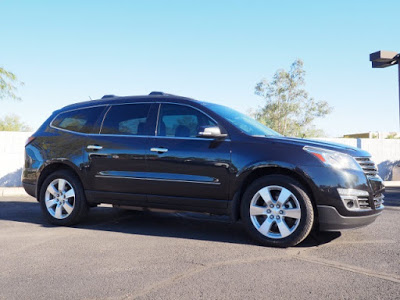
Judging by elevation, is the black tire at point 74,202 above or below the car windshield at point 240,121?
below

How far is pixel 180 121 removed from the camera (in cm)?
505

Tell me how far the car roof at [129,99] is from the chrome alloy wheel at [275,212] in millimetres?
1619

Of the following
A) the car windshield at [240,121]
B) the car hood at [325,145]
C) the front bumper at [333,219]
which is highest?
the car windshield at [240,121]

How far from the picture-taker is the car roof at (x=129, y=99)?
521 cm

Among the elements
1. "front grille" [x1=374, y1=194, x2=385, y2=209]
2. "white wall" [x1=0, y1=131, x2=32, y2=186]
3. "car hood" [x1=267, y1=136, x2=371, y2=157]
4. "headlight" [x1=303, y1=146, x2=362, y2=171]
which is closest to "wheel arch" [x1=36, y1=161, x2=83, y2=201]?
"car hood" [x1=267, y1=136, x2=371, y2=157]

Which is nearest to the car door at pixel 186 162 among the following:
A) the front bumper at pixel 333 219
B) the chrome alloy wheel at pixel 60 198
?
the front bumper at pixel 333 219

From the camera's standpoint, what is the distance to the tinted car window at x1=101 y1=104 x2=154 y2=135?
5.24 metres

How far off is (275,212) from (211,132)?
1.17m

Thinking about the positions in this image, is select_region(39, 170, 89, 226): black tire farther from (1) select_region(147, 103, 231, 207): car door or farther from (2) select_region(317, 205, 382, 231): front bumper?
(2) select_region(317, 205, 382, 231): front bumper

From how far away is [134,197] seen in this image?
5066 mm

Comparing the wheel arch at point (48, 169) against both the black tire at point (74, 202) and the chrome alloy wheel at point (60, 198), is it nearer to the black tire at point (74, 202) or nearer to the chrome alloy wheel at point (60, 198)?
the black tire at point (74, 202)

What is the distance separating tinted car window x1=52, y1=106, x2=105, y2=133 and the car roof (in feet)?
0.30

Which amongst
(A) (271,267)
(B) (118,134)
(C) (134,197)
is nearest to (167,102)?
(B) (118,134)

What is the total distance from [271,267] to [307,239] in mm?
1346
